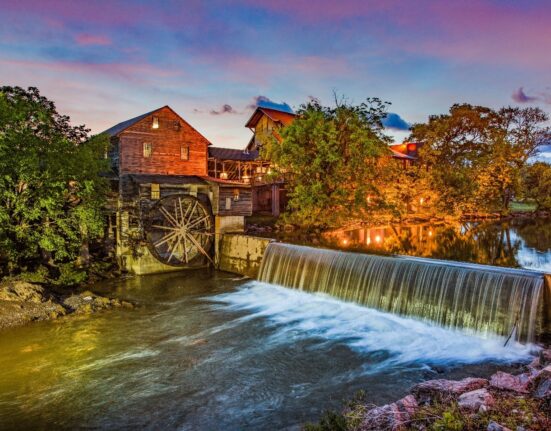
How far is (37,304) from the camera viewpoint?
11.8 metres

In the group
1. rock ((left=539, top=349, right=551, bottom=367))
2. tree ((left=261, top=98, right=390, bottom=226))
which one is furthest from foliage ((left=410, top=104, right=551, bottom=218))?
rock ((left=539, top=349, right=551, bottom=367))

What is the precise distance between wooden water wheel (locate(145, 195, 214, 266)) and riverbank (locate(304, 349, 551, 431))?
1455 cm

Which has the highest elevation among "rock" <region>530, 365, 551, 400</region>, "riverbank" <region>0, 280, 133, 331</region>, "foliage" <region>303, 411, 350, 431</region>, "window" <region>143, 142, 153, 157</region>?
Result: "window" <region>143, 142, 153, 157</region>

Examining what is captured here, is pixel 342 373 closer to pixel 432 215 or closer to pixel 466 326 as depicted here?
pixel 466 326

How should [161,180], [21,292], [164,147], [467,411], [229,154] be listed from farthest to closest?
[229,154]
[164,147]
[161,180]
[21,292]
[467,411]

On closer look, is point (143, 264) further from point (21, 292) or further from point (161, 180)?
point (21, 292)

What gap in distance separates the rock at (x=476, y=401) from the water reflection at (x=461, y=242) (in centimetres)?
971

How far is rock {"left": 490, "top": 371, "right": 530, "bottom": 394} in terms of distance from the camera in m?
5.16

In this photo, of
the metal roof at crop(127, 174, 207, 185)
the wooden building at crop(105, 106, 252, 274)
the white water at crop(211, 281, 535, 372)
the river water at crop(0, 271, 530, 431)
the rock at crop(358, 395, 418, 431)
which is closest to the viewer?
the rock at crop(358, 395, 418, 431)

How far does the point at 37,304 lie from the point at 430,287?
1160 centimetres

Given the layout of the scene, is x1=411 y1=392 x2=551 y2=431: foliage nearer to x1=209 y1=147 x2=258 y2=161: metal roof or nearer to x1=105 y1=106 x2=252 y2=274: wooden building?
x1=105 y1=106 x2=252 y2=274: wooden building

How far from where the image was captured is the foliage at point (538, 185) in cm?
4556

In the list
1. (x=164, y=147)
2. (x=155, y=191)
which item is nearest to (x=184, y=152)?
(x=164, y=147)

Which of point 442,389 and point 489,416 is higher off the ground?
point 489,416
